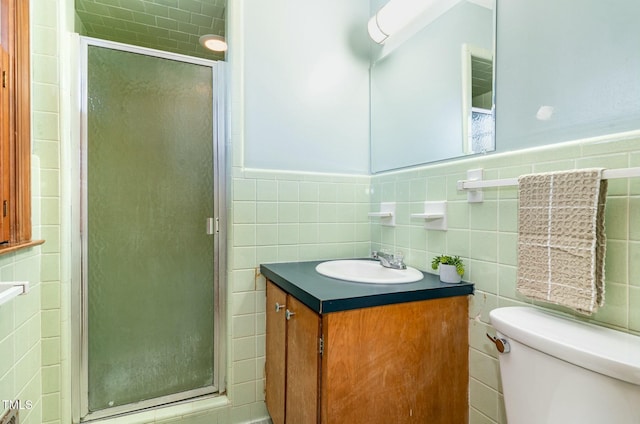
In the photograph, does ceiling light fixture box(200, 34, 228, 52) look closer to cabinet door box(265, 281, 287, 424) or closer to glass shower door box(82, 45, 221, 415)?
glass shower door box(82, 45, 221, 415)

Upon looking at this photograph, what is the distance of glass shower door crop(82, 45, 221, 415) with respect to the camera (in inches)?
54.3

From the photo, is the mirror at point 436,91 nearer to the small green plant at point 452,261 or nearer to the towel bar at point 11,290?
the small green plant at point 452,261

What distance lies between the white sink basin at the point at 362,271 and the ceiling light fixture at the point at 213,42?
1.64 meters

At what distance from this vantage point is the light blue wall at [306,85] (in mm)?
1524

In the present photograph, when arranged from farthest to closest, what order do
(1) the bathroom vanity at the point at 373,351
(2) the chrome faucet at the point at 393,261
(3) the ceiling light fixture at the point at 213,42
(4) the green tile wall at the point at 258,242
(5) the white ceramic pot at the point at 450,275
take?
(3) the ceiling light fixture at the point at 213,42
(4) the green tile wall at the point at 258,242
(2) the chrome faucet at the point at 393,261
(5) the white ceramic pot at the point at 450,275
(1) the bathroom vanity at the point at 373,351

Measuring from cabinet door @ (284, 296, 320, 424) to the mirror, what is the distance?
0.88 metres

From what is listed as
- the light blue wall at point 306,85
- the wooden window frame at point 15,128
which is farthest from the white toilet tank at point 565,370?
the wooden window frame at point 15,128

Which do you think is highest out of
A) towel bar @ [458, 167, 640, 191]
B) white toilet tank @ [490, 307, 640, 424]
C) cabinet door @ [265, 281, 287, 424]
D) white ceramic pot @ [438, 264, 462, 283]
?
towel bar @ [458, 167, 640, 191]

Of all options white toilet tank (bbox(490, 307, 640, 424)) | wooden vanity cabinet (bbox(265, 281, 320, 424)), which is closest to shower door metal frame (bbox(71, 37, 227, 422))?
wooden vanity cabinet (bbox(265, 281, 320, 424))

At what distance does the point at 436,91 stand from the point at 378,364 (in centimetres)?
115

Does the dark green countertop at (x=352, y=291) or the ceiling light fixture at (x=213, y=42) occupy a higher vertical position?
the ceiling light fixture at (x=213, y=42)

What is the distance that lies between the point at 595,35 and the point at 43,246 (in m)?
Result: 2.02

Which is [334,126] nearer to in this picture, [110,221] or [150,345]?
[110,221]

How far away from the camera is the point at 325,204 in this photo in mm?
1646
